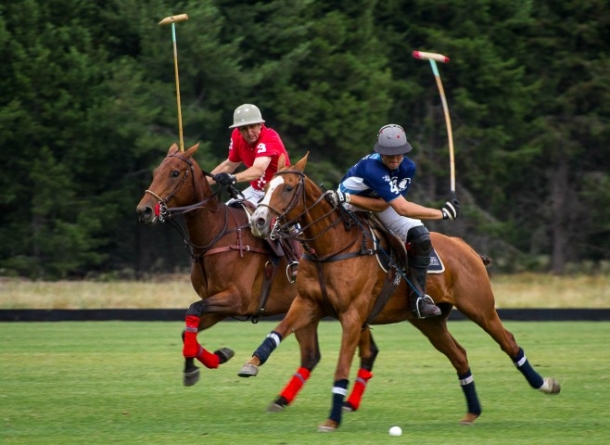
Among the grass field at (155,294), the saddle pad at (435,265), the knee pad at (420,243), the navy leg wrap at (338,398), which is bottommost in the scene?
the grass field at (155,294)

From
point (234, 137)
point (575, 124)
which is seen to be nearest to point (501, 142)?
point (575, 124)

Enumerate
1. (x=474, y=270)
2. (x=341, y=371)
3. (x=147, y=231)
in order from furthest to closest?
(x=147, y=231)
(x=474, y=270)
(x=341, y=371)

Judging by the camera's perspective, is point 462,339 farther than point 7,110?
No

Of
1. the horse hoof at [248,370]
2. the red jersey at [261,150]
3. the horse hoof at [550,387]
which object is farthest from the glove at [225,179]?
the horse hoof at [550,387]

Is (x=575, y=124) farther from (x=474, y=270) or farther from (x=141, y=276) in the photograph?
(x=474, y=270)

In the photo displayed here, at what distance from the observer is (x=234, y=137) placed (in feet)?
32.7

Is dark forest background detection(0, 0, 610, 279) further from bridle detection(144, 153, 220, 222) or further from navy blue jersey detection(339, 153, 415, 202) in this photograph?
navy blue jersey detection(339, 153, 415, 202)

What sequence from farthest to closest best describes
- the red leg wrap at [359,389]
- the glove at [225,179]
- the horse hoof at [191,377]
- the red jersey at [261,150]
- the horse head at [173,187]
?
1. the red jersey at [261,150]
2. the glove at [225,179]
3. the horse head at [173,187]
4. the horse hoof at [191,377]
5. the red leg wrap at [359,389]

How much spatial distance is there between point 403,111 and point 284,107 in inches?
190

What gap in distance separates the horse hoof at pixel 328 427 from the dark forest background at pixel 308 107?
18.1 m

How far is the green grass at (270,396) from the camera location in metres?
7.25

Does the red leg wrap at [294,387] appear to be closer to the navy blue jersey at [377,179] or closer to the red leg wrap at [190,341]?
the red leg wrap at [190,341]

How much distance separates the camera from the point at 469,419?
25.8ft

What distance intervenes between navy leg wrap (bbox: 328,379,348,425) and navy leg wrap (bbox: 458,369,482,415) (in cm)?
109
